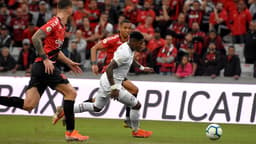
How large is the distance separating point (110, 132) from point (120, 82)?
5.46ft

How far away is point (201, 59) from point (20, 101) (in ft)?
30.1

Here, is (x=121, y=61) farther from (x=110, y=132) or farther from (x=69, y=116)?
(x=110, y=132)

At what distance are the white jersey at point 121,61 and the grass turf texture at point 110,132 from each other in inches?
40.7

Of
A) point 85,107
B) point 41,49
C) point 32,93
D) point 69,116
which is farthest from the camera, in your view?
point 85,107

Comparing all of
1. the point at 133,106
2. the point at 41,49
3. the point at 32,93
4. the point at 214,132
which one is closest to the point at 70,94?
the point at 32,93

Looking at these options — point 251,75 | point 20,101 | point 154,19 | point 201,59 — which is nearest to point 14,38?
point 154,19

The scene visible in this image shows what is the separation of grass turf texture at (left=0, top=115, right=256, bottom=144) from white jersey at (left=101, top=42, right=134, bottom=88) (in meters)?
1.03

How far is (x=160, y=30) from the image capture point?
21594mm

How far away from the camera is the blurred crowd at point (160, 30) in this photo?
64.3ft

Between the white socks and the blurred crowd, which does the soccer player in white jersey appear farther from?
the blurred crowd

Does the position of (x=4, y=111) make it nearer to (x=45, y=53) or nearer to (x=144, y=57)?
(x=144, y=57)

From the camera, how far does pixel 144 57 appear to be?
1997 cm

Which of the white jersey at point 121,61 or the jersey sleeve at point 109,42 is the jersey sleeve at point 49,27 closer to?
the white jersey at point 121,61

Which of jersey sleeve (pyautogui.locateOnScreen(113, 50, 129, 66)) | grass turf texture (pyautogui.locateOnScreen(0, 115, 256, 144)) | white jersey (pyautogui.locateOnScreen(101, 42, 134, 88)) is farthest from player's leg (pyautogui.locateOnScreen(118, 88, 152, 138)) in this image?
jersey sleeve (pyautogui.locateOnScreen(113, 50, 129, 66))
